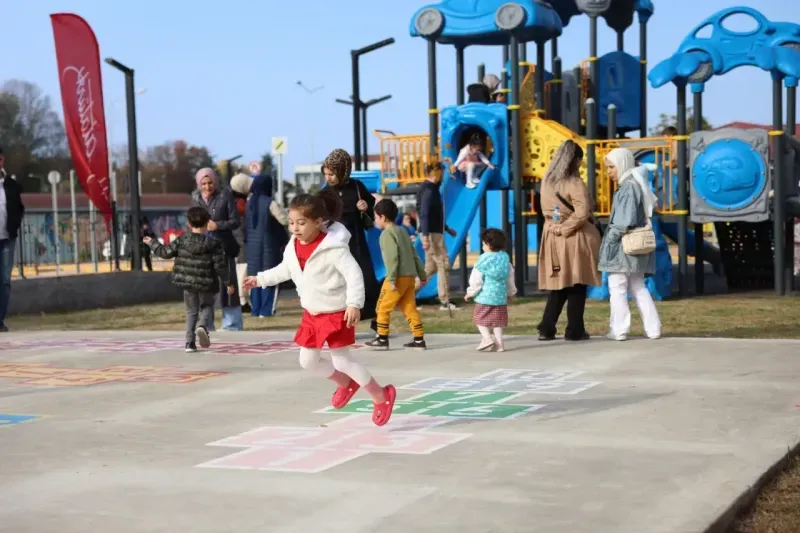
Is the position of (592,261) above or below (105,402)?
above

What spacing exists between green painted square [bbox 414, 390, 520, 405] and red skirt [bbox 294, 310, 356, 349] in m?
1.23

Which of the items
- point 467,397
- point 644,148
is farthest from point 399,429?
point 644,148

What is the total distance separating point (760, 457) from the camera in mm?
5879

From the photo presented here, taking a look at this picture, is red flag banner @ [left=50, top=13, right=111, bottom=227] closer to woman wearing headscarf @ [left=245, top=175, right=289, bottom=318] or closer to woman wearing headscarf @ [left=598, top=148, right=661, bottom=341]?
woman wearing headscarf @ [left=245, top=175, right=289, bottom=318]

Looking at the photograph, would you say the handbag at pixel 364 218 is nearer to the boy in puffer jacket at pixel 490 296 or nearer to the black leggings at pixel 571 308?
the boy in puffer jacket at pixel 490 296

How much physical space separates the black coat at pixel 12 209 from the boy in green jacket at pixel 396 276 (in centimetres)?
535

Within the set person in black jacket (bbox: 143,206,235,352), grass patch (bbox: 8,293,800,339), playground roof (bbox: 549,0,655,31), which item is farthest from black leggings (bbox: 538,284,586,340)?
playground roof (bbox: 549,0,655,31)

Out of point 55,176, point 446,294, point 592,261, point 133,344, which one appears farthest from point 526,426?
point 55,176

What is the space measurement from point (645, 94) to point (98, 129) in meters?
11.6

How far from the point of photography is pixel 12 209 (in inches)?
566

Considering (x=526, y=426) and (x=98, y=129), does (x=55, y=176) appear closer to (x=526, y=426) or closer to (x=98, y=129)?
(x=98, y=129)

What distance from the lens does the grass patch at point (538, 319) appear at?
13016mm

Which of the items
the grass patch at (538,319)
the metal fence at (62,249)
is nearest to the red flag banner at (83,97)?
the metal fence at (62,249)

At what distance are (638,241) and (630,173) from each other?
705 mm
